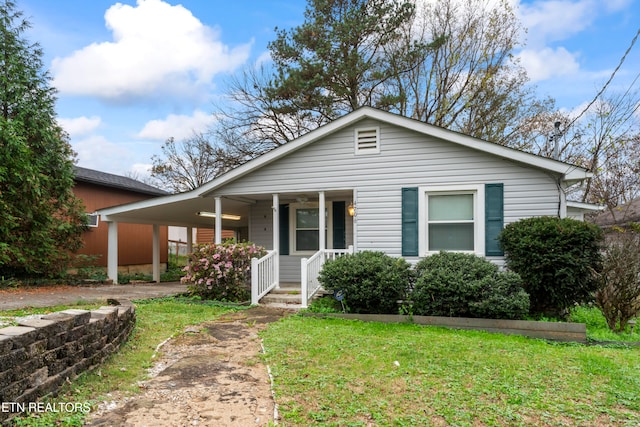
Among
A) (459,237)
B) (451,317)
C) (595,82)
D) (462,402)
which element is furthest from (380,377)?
(595,82)

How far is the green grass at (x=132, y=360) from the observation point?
2780 mm

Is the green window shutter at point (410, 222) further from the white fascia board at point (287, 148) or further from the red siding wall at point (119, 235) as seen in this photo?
the red siding wall at point (119, 235)

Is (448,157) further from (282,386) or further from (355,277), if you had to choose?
(282,386)

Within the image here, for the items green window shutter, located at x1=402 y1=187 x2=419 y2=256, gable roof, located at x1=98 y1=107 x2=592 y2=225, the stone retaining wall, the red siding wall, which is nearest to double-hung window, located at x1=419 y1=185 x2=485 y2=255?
green window shutter, located at x1=402 y1=187 x2=419 y2=256

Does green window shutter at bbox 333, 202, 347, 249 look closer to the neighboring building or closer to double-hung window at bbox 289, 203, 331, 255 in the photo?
double-hung window at bbox 289, 203, 331, 255

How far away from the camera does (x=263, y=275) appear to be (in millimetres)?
8492

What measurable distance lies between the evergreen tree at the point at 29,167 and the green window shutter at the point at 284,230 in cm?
637

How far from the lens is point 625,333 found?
6195 mm

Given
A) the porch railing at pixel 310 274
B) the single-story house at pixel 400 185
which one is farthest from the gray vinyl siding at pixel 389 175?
the porch railing at pixel 310 274

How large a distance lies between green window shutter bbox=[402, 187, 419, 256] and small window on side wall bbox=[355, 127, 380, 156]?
1.16 metres

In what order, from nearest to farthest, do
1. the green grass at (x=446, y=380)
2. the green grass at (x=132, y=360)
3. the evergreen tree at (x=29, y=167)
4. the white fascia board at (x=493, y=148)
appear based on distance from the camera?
the green grass at (x=132, y=360)
the green grass at (x=446, y=380)
the white fascia board at (x=493, y=148)
the evergreen tree at (x=29, y=167)

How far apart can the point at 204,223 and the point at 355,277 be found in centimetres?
969

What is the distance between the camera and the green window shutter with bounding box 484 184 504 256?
7.46 metres

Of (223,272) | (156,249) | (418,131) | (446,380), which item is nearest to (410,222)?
(418,131)
